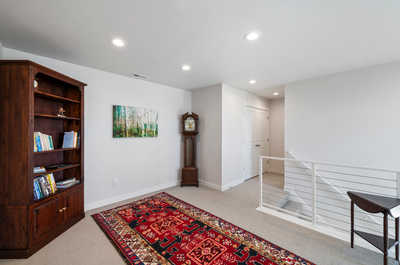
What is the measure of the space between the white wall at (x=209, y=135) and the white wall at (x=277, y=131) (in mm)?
2727

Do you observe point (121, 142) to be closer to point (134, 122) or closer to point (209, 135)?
point (134, 122)

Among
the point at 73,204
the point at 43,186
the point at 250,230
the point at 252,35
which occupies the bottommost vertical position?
the point at 250,230

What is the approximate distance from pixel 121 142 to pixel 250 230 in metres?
2.71


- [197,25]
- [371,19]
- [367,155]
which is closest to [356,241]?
[367,155]

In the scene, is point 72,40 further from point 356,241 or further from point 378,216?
point 378,216

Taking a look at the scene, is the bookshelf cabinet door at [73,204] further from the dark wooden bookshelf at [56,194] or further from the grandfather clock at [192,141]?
the grandfather clock at [192,141]

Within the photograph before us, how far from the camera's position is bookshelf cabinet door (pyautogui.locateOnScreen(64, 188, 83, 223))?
223cm

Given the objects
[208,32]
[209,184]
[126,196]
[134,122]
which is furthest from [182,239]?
[208,32]

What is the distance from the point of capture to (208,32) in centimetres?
184

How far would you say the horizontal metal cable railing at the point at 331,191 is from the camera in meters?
2.65

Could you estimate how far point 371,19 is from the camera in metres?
1.60

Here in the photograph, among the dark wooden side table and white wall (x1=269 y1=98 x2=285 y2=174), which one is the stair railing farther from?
white wall (x1=269 y1=98 x2=285 y2=174)

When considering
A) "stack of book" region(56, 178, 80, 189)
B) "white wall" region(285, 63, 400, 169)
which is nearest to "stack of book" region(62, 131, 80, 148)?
"stack of book" region(56, 178, 80, 189)

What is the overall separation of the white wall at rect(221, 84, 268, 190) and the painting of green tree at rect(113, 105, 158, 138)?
1.62m
